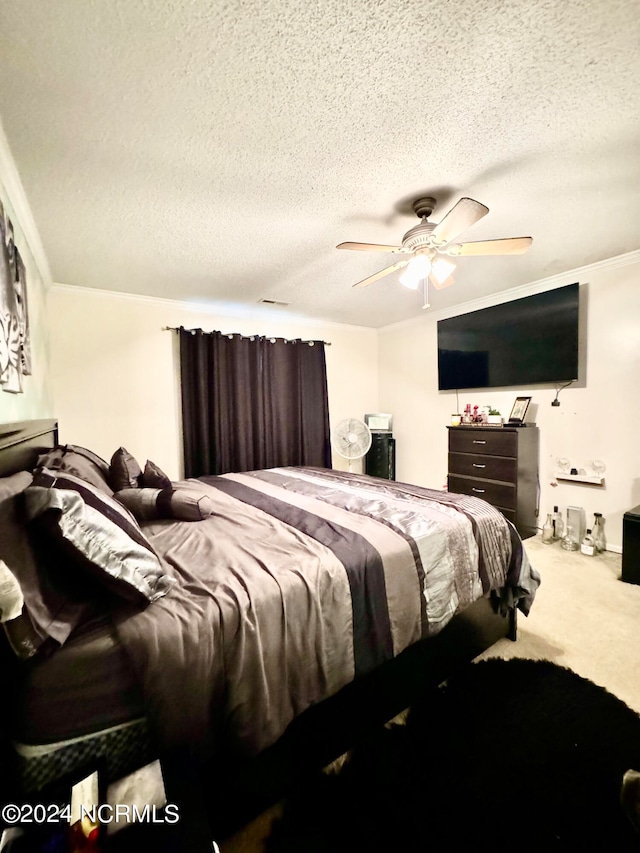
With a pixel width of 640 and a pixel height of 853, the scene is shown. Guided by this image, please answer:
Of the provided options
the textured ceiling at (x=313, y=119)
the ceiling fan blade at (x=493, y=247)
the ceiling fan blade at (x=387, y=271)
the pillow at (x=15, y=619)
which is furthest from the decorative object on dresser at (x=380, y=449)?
the pillow at (x=15, y=619)

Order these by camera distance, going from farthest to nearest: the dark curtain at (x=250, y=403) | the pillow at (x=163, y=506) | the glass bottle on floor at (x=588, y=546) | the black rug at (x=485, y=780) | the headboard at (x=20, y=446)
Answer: the dark curtain at (x=250, y=403) < the glass bottle on floor at (x=588, y=546) < the pillow at (x=163, y=506) < the headboard at (x=20, y=446) < the black rug at (x=485, y=780)

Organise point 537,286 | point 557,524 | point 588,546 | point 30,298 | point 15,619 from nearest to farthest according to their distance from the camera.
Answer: point 15,619 → point 30,298 → point 588,546 → point 557,524 → point 537,286

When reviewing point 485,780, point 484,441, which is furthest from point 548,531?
point 485,780

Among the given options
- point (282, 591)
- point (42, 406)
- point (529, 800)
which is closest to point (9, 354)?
point (42, 406)

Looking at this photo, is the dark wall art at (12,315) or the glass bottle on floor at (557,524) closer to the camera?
the dark wall art at (12,315)

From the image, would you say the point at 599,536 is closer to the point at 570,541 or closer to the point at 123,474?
the point at 570,541

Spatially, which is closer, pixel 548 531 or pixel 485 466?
pixel 548 531

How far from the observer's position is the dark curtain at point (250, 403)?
366 cm

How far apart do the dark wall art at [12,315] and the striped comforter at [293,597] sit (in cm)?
98

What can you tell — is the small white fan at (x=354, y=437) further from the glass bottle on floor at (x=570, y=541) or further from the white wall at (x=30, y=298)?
the white wall at (x=30, y=298)

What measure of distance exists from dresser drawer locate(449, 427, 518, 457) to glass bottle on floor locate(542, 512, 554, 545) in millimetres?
744

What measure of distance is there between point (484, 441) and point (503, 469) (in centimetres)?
31

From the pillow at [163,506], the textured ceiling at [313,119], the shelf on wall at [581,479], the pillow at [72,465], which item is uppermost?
the textured ceiling at [313,119]

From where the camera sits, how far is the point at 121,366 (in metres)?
3.38
